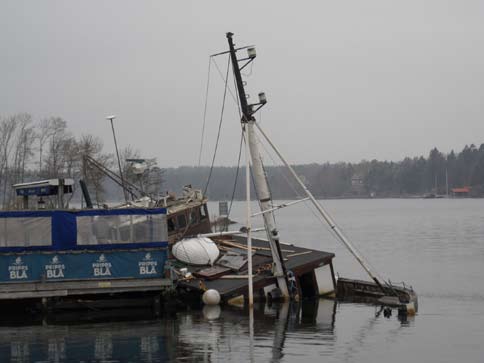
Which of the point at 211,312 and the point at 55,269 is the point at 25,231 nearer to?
the point at 55,269

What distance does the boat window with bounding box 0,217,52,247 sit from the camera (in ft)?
97.2

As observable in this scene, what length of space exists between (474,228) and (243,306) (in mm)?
76710

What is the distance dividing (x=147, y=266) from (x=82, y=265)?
7.98 feet

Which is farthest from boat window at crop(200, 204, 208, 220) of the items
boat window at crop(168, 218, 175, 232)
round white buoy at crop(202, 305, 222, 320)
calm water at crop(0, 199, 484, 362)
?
round white buoy at crop(202, 305, 222, 320)

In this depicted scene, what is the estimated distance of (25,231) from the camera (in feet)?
97.8

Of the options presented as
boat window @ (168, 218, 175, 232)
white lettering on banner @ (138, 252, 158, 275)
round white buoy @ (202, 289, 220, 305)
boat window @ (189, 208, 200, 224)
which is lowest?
round white buoy @ (202, 289, 220, 305)

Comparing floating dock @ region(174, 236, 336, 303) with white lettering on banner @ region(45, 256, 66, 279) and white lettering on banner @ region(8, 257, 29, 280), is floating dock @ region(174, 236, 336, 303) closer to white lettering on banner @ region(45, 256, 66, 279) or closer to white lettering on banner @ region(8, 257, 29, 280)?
white lettering on banner @ region(45, 256, 66, 279)

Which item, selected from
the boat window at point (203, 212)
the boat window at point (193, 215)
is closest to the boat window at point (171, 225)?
the boat window at point (193, 215)

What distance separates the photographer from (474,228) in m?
102

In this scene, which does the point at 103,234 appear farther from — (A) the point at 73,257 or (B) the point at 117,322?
(B) the point at 117,322

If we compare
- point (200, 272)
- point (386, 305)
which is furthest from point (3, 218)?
point (386, 305)

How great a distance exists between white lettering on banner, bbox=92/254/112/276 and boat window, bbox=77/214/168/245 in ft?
2.19

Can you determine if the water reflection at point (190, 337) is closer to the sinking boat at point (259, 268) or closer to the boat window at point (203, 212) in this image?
A: the sinking boat at point (259, 268)

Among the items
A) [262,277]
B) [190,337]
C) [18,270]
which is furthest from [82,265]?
[262,277]
